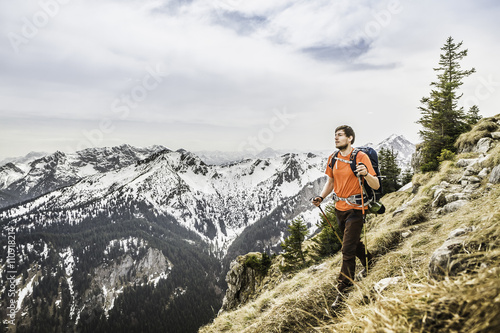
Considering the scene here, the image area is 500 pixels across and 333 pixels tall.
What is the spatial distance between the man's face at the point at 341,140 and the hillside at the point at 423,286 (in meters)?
2.32

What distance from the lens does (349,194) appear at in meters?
4.86

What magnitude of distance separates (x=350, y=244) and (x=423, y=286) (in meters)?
2.85

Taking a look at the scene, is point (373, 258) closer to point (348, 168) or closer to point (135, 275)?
point (348, 168)

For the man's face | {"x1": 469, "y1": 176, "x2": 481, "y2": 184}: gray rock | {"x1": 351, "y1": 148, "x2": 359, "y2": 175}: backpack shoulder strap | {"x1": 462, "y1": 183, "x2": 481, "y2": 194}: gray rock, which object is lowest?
{"x1": 462, "y1": 183, "x2": 481, "y2": 194}: gray rock

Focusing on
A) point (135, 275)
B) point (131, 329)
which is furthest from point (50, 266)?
point (131, 329)

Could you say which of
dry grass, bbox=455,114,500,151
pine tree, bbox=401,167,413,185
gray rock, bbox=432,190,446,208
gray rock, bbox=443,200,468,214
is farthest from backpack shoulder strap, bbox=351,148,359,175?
pine tree, bbox=401,167,413,185

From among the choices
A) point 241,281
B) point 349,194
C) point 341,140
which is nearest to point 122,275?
point 241,281

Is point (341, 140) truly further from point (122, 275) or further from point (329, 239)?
point (122, 275)

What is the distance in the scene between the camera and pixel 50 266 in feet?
600

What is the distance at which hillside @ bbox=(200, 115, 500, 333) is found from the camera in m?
1.48

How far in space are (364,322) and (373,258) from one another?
12.5 feet

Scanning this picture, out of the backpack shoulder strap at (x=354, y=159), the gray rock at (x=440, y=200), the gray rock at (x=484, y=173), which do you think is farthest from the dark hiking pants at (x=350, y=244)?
the gray rock at (x=484, y=173)

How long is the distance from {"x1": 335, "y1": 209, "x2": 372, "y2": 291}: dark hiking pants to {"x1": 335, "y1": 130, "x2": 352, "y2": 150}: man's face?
4.49 ft

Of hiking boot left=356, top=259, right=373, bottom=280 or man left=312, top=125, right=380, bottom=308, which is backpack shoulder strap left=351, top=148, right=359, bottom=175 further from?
hiking boot left=356, top=259, right=373, bottom=280
